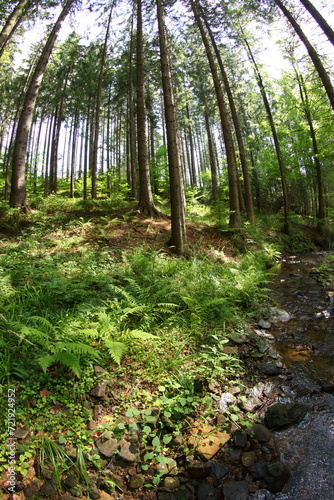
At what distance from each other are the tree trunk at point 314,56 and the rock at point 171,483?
10349 mm

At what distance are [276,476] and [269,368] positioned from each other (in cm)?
169

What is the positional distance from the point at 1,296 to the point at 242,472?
4.08 m

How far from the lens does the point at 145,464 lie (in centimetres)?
236

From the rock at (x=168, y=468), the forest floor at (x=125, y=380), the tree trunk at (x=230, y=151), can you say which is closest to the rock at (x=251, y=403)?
the forest floor at (x=125, y=380)

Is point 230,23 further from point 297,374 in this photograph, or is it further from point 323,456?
point 323,456

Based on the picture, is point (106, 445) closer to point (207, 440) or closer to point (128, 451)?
point (128, 451)


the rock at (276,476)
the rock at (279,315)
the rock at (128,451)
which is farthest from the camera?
the rock at (279,315)

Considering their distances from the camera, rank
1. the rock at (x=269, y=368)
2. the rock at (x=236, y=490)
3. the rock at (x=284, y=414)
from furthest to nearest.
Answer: the rock at (x=269, y=368) → the rock at (x=284, y=414) → the rock at (x=236, y=490)

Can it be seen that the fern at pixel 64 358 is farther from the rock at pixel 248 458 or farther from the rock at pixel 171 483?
the rock at pixel 248 458

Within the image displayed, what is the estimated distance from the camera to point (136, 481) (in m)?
2.24

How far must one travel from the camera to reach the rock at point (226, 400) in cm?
308

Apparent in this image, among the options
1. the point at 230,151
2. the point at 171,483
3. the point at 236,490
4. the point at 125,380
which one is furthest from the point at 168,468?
the point at 230,151

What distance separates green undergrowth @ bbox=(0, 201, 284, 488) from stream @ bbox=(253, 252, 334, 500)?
60 cm

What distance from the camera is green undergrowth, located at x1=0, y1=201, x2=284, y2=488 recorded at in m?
2.62
